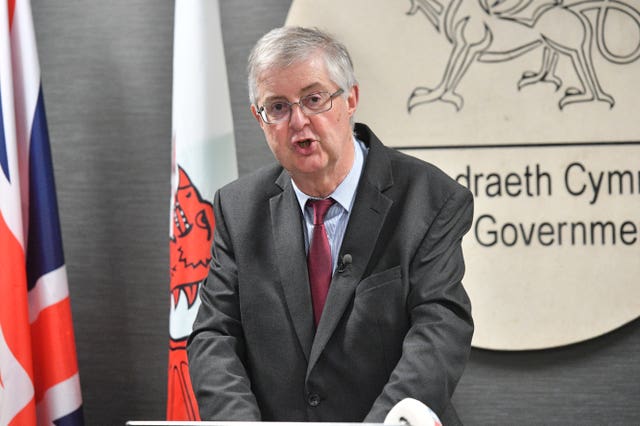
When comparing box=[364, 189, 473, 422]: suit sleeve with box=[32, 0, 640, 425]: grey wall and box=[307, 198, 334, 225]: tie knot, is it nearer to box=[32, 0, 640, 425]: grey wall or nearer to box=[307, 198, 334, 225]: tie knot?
box=[307, 198, 334, 225]: tie knot

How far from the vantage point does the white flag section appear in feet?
9.18

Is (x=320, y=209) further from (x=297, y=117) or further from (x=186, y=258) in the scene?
(x=186, y=258)

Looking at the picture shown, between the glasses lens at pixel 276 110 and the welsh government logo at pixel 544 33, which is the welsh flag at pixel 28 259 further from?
the welsh government logo at pixel 544 33

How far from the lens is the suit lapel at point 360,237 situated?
71.7 inches

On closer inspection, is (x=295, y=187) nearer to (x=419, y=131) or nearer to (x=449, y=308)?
(x=449, y=308)

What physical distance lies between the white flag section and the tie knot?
93 centimetres

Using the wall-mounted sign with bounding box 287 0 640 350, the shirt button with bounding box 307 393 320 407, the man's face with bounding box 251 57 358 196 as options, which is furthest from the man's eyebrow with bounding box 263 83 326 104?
the wall-mounted sign with bounding box 287 0 640 350

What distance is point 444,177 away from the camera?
6.37 ft

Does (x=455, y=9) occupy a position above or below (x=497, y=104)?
above

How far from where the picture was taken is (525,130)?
117 inches

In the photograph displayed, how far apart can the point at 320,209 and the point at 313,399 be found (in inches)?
16.5

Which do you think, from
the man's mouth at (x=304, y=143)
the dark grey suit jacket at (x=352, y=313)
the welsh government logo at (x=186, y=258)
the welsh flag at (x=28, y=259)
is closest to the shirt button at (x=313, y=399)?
the dark grey suit jacket at (x=352, y=313)

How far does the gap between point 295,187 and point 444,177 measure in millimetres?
341

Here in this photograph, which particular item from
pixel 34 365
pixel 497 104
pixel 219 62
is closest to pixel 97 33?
pixel 219 62
